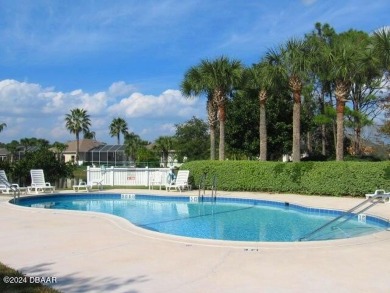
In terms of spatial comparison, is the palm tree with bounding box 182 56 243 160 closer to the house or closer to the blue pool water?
the blue pool water

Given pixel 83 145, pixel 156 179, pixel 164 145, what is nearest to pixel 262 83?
pixel 156 179

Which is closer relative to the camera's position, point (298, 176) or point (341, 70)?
point (298, 176)

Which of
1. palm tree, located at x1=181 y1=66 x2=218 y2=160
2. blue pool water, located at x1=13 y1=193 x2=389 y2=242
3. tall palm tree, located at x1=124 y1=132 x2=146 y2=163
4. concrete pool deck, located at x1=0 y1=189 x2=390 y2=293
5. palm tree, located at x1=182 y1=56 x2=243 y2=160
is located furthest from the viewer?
tall palm tree, located at x1=124 y1=132 x2=146 y2=163

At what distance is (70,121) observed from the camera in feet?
216

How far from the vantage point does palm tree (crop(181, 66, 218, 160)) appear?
23906mm

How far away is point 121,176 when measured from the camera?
25188mm

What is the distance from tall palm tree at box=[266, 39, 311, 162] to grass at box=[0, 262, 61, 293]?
16.4m

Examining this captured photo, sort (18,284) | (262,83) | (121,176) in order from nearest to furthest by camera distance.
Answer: (18,284)
(262,83)
(121,176)

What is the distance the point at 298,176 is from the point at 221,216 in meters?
6.08

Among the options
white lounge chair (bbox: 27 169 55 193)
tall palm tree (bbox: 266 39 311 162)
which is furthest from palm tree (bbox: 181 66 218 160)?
white lounge chair (bbox: 27 169 55 193)

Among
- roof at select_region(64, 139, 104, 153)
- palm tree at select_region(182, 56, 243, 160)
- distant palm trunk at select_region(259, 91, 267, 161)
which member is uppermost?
palm tree at select_region(182, 56, 243, 160)

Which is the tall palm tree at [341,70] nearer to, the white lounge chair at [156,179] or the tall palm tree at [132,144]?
the white lounge chair at [156,179]

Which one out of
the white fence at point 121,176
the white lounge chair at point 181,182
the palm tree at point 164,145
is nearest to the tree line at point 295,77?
the white lounge chair at point 181,182

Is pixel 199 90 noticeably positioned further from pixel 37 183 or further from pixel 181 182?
pixel 37 183
